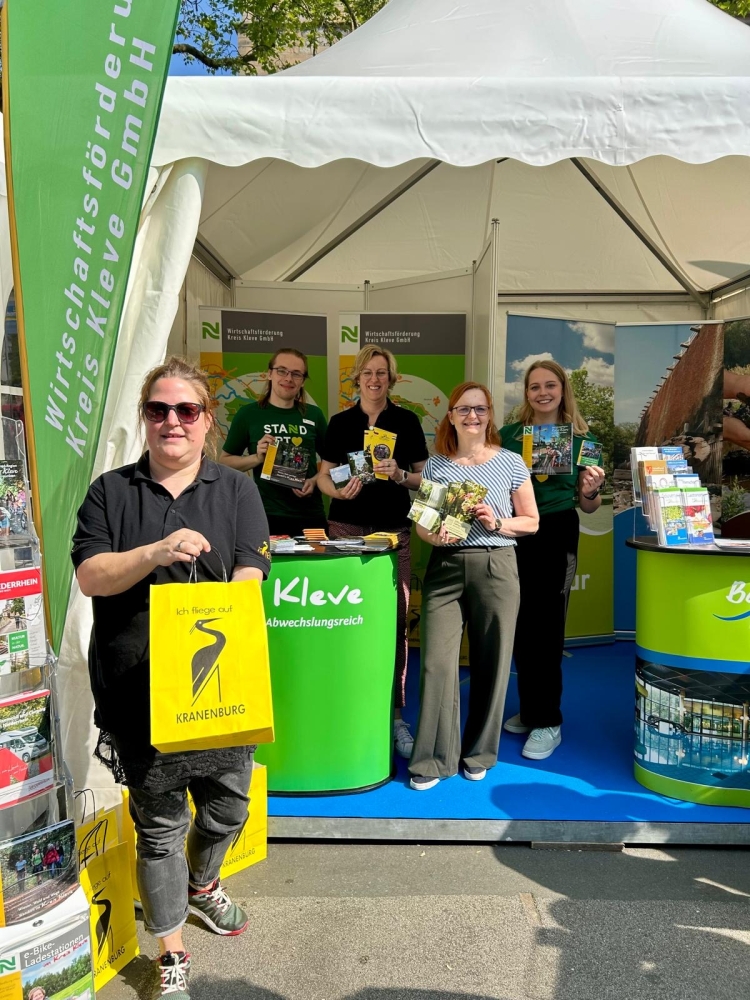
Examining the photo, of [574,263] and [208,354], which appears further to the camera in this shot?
[574,263]

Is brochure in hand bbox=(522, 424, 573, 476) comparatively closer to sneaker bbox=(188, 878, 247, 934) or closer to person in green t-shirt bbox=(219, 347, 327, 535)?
person in green t-shirt bbox=(219, 347, 327, 535)

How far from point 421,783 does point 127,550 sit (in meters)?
1.74

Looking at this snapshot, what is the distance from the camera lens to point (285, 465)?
380cm

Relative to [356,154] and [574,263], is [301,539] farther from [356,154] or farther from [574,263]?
[574,263]

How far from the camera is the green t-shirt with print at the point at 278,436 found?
3949 millimetres

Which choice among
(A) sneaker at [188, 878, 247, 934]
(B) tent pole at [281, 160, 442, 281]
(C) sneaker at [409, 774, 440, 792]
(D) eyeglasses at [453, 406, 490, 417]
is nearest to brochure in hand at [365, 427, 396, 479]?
(D) eyeglasses at [453, 406, 490, 417]

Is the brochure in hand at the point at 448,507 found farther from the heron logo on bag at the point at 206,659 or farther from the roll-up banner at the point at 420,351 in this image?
the roll-up banner at the point at 420,351

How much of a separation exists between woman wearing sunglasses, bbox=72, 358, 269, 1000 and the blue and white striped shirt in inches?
45.0

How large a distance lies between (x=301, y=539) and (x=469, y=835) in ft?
4.31

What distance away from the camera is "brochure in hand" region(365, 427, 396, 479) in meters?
3.46

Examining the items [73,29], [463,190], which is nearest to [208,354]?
[463,190]

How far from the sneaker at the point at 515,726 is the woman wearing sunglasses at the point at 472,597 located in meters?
0.55

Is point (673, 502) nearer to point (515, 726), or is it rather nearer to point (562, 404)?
point (562, 404)

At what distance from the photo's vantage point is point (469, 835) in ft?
9.36
